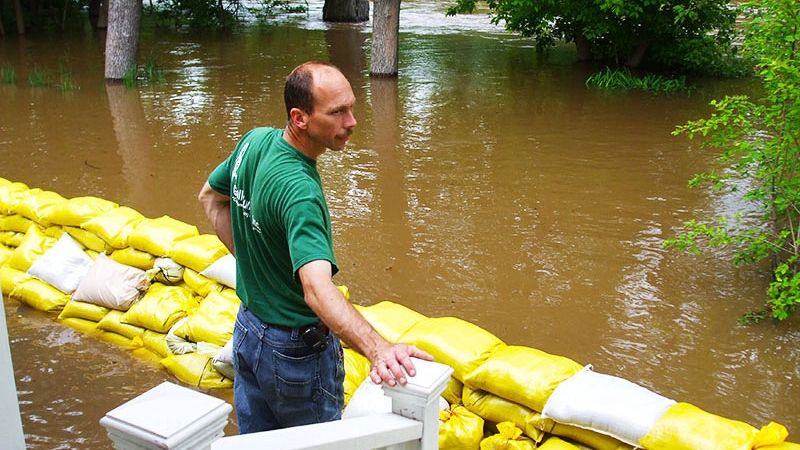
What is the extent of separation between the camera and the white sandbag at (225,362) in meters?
4.29

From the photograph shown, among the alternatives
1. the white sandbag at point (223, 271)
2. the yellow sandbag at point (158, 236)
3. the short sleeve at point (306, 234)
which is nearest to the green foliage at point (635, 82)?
the yellow sandbag at point (158, 236)

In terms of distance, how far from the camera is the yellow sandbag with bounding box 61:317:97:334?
5137 mm

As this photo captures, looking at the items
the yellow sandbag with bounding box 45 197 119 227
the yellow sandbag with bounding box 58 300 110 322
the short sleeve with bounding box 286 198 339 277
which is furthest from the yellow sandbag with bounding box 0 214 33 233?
the short sleeve with bounding box 286 198 339 277

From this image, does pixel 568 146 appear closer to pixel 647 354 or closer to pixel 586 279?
pixel 586 279

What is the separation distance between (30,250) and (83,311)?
794 mm

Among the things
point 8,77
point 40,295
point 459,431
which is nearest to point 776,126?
point 459,431

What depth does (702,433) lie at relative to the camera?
2.98 m

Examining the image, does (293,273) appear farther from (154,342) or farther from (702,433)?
(154,342)

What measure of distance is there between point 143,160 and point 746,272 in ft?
19.5

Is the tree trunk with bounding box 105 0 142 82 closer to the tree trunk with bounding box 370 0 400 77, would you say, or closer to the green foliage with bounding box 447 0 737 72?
the tree trunk with bounding box 370 0 400 77

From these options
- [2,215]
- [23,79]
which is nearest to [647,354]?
[2,215]

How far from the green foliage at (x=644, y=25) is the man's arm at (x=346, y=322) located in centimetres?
1025

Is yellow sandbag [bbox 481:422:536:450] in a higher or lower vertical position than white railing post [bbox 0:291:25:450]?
lower

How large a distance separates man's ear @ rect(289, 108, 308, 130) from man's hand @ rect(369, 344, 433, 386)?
689 mm
